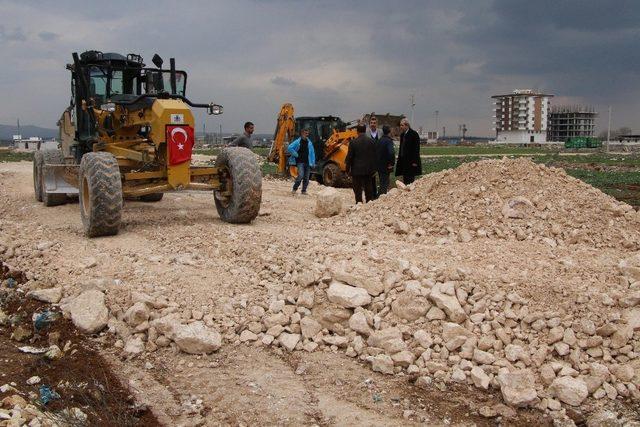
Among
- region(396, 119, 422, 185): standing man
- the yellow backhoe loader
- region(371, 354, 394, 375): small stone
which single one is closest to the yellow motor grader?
region(396, 119, 422, 185): standing man

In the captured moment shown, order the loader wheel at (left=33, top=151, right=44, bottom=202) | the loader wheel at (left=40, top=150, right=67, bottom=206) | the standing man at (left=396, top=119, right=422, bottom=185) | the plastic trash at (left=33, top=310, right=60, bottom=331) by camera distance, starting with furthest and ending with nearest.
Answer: the loader wheel at (left=33, top=151, right=44, bottom=202), the loader wheel at (left=40, top=150, right=67, bottom=206), the standing man at (left=396, top=119, right=422, bottom=185), the plastic trash at (left=33, top=310, right=60, bottom=331)

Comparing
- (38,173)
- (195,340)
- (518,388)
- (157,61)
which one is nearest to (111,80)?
(157,61)

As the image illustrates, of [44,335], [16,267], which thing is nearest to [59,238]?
[16,267]

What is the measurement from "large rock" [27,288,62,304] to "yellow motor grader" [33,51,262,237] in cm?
187

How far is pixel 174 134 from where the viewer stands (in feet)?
27.9

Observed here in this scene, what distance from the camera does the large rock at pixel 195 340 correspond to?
514 centimetres

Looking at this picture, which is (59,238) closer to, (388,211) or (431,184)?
(388,211)

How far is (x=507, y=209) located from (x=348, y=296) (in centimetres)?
343

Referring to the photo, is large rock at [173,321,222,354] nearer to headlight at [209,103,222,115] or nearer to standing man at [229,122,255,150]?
headlight at [209,103,222,115]

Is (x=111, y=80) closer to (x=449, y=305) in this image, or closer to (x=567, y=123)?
(x=449, y=305)

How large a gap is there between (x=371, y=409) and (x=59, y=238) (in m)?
5.67

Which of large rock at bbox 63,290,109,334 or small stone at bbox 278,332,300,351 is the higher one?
large rock at bbox 63,290,109,334

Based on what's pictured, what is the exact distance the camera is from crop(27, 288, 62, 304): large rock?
19.9 ft

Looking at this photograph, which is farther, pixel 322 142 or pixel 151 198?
pixel 322 142
